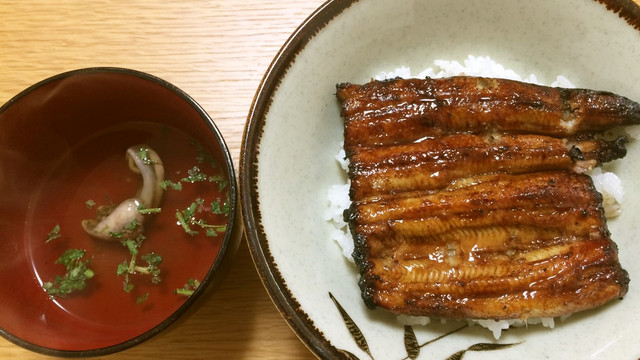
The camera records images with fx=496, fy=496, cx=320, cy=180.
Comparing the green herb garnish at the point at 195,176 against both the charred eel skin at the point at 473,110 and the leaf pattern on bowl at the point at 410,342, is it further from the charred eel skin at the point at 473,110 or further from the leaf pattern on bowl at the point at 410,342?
the leaf pattern on bowl at the point at 410,342

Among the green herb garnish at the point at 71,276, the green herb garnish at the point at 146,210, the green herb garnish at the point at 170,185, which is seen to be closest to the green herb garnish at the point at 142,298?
the green herb garnish at the point at 71,276

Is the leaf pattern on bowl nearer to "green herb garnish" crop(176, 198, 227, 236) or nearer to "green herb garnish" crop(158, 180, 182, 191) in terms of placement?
"green herb garnish" crop(176, 198, 227, 236)

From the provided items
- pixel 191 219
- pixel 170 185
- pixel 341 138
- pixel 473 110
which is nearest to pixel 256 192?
pixel 191 219

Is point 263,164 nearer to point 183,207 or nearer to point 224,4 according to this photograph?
point 183,207

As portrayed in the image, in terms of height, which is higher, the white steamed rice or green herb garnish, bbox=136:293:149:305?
the white steamed rice

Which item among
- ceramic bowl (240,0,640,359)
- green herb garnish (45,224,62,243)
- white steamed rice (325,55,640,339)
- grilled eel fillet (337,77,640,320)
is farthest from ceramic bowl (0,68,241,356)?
grilled eel fillet (337,77,640,320)

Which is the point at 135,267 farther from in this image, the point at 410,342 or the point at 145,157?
the point at 410,342
